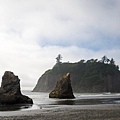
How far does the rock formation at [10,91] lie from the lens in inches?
1881

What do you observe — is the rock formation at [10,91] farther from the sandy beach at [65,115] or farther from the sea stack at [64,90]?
the sea stack at [64,90]

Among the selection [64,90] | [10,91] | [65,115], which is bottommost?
[65,115]

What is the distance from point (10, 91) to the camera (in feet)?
163

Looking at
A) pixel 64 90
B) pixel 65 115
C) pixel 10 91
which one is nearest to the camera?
pixel 65 115

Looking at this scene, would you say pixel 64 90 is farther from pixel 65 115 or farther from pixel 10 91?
pixel 65 115

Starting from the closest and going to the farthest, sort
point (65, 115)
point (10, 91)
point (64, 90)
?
point (65, 115)
point (10, 91)
point (64, 90)

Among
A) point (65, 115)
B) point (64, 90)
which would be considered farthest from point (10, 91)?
point (64, 90)

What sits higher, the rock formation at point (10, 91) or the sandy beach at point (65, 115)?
the rock formation at point (10, 91)

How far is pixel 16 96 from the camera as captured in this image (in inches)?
1934

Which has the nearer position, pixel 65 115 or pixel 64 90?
pixel 65 115

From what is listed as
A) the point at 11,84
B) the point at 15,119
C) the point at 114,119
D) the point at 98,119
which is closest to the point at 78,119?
the point at 98,119

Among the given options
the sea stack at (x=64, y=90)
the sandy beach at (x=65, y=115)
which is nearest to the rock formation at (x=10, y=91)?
the sandy beach at (x=65, y=115)

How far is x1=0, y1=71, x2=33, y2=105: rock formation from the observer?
47.8 m

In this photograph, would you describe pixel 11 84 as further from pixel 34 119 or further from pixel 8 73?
pixel 34 119
